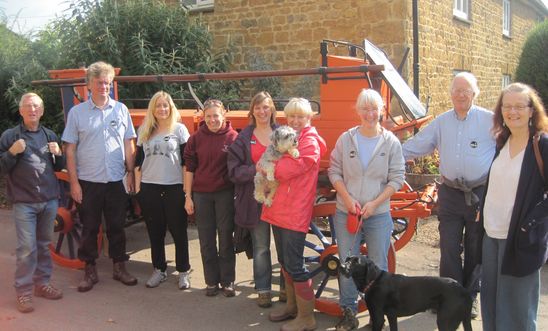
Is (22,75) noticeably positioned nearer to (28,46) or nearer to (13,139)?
(28,46)

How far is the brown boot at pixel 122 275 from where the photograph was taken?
185 inches

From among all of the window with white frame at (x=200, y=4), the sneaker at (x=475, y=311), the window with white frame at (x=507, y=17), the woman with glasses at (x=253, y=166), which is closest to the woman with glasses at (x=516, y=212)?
the sneaker at (x=475, y=311)

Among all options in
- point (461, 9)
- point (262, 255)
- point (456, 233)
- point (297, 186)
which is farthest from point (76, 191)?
point (461, 9)

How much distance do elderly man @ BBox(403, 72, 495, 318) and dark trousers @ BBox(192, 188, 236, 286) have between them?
1524 millimetres

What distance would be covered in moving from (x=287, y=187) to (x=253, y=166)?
0.38m

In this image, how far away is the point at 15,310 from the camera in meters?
4.12

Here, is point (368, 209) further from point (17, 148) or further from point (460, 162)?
point (17, 148)

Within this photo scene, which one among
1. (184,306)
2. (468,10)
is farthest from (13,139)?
(468,10)

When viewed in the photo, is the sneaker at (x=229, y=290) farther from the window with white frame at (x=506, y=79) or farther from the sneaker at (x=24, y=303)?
the window with white frame at (x=506, y=79)

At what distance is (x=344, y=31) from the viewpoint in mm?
10133

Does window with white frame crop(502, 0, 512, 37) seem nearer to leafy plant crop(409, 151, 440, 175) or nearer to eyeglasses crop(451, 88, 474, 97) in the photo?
leafy plant crop(409, 151, 440, 175)

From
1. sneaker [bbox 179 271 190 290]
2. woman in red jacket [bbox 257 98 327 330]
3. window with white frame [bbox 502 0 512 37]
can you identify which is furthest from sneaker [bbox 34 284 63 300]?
window with white frame [bbox 502 0 512 37]

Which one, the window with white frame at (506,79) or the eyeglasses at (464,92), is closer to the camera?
the eyeglasses at (464,92)

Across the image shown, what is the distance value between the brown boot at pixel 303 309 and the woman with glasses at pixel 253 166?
0.49 m
